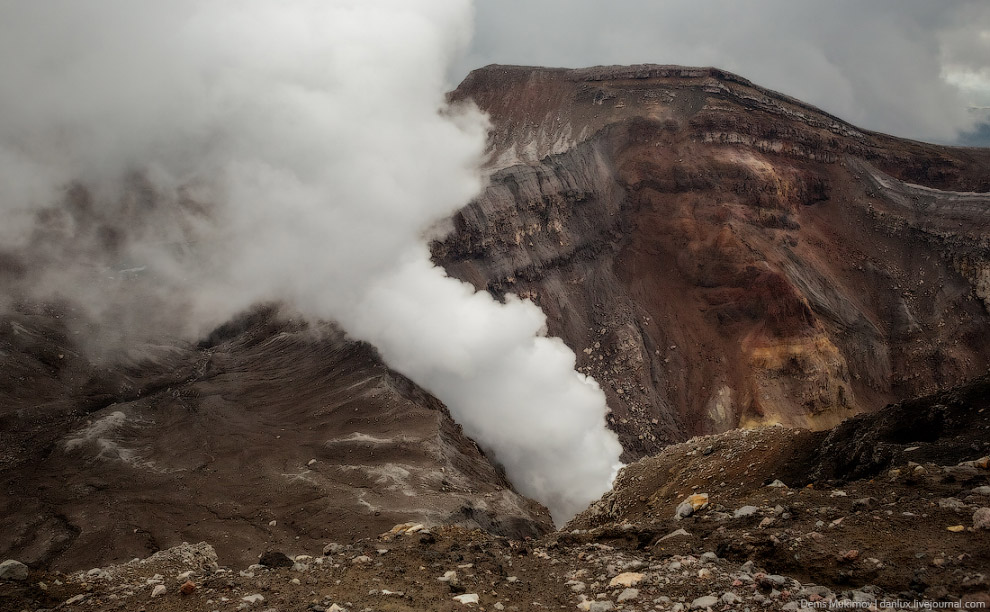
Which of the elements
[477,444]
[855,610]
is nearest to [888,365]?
[477,444]

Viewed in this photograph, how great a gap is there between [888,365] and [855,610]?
5519 cm

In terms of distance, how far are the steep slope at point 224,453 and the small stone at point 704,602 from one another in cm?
2163

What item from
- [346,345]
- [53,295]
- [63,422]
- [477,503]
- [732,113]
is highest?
[732,113]

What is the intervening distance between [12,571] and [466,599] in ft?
28.6

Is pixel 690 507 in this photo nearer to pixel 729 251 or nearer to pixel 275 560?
pixel 275 560

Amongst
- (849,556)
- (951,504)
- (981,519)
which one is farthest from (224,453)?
(981,519)

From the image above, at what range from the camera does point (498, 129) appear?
7525 cm

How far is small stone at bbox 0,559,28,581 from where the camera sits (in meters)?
11.4

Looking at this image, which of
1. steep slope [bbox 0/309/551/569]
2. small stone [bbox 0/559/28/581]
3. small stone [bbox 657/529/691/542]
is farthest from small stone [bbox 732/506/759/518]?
steep slope [bbox 0/309/551/569]

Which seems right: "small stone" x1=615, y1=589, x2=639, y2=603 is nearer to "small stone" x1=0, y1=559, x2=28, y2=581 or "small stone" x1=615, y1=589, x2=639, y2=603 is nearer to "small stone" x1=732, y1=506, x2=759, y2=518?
"small stone" x1=732, y1=506, x2=759, y2=518

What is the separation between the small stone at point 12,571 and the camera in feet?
37.4

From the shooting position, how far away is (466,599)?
9.62m

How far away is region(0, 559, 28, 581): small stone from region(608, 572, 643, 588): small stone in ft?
35.0

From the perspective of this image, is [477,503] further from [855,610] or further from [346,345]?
[855,610]
